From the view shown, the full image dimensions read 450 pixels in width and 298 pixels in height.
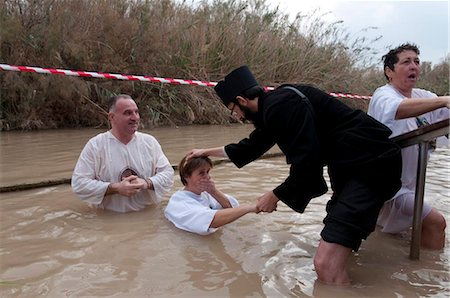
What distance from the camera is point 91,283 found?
284cm

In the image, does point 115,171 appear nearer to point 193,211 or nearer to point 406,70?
point 193,211

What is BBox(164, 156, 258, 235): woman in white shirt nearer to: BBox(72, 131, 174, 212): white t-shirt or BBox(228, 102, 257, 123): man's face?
BBox(72, 131, 174, 212): white t-shirt

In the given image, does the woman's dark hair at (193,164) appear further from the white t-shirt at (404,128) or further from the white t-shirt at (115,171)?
the white t-shirt at (404,128)

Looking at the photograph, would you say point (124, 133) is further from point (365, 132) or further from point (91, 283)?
point (365, 132)

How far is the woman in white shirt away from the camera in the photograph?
12.3ft

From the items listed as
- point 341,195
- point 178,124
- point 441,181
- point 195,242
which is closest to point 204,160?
point 195,242

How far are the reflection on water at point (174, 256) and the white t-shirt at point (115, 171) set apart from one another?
14cm

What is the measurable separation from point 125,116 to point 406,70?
2432mm

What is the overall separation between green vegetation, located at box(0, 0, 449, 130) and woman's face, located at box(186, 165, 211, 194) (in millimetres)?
5996

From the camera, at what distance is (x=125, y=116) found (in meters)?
4.39

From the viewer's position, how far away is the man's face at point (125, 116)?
14.4 feet

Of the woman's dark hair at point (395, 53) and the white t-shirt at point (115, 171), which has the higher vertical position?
the woman's dark hair at point (395, 53)

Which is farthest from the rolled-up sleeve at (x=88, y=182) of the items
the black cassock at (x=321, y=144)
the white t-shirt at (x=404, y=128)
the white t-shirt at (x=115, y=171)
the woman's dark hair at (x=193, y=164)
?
the white t-shirt at (x=404, y=128)

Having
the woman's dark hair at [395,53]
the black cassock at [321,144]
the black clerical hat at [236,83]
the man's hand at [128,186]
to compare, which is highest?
the woman's dark hair at [395,53]
